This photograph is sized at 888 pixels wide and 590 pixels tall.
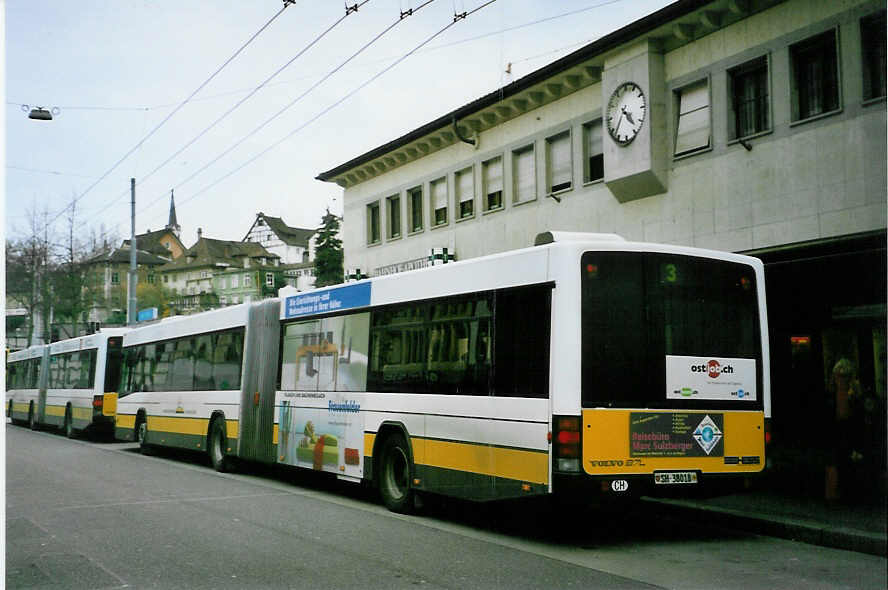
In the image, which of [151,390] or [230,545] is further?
[151,390]

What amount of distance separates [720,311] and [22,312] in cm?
3812

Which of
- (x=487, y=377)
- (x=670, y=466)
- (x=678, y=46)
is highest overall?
(x=678, y=46)

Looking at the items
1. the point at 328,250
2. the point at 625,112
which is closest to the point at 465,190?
the point at 625,112

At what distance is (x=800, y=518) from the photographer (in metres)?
10.6

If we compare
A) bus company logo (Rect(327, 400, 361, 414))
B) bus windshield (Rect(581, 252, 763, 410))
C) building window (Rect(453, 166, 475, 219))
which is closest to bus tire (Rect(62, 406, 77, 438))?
building window (Rect(453, 166, 475, 219))

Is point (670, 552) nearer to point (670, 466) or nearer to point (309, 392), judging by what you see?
point (670, 466)

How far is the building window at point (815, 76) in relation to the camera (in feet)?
48.2

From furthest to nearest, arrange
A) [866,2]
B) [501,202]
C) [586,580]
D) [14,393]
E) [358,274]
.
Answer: [14,393] < [358,274] < [501,202] < [866,2] < [586,580]

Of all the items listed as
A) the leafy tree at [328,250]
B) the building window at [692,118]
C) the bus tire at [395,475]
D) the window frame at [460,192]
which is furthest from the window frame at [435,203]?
the leafy tree at [328,250]

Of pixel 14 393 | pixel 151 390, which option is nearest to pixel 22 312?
pixel 14 393

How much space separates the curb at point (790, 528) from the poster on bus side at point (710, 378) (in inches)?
53.2

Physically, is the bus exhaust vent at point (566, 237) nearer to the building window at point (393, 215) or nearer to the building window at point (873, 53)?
the building window at point (873, 53)

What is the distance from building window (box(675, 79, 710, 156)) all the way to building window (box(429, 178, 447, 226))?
367 inches

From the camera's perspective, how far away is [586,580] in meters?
7.83
